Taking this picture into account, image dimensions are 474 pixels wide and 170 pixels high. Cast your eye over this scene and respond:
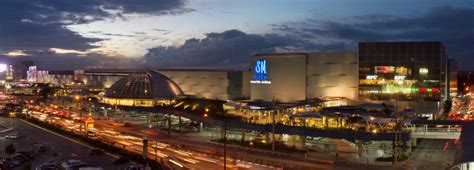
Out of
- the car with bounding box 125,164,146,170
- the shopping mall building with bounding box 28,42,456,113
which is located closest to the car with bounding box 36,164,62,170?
the car with bounding box 125,164,146,170

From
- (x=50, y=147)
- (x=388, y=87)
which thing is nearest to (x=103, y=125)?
(x=50, y=147)

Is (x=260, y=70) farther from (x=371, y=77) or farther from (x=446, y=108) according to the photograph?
(x=446, y=108)

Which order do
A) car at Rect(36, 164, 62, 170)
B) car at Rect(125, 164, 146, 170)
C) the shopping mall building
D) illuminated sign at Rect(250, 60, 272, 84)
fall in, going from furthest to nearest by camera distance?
illuminated sign at Rect(250, 60, 272, 84) → the shopping mall building → car at Rect(36, 164, 62, 170) → car at Rect(125, 164, 146, 170)

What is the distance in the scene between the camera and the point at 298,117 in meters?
70.9

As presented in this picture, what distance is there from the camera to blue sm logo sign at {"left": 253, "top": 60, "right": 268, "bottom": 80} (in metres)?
108

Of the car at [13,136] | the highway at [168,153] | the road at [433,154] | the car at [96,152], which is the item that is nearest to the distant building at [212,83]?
the highway at [168,153]

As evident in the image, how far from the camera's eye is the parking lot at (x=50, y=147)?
2141 inches

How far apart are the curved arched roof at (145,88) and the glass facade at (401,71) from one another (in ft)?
159

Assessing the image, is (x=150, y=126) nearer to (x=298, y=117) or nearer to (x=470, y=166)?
(x=298, y=117)

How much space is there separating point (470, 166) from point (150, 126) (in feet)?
210

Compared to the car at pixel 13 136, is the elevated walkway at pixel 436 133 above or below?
above

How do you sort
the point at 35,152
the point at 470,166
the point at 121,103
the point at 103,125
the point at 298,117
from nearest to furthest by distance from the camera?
the point at 470,166
the point at 35,152
the point at 298,117
the point at 103,125
the point at 121,103

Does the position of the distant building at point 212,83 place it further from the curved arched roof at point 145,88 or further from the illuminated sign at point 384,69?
the illuminated sign at point 384,69

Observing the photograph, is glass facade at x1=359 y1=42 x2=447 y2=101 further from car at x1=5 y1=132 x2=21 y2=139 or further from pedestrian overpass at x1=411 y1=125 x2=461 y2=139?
car at x1=5 y1=132 x2=21 y2=139
